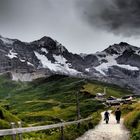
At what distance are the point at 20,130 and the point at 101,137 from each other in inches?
712

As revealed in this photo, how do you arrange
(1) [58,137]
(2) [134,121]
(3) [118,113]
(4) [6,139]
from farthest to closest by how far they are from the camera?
(3) [118,113]
(2) [134,121]
(1) [58,137]
(4) [6,139]

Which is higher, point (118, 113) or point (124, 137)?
point (118, 113)

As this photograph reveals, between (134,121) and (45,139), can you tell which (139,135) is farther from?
(134,121)

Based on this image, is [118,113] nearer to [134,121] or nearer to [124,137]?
[134,121]

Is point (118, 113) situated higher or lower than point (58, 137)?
higher

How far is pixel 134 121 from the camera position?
166 ft

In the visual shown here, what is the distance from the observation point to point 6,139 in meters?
30.4

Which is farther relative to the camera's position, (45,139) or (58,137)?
(58,137)

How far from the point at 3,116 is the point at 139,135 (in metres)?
17.3

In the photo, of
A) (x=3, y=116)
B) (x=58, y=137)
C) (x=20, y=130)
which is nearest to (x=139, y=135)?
(x=58, y=137)

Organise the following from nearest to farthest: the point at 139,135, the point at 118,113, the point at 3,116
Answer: the point at 139,135, the point at 3,116, the point at 118,113

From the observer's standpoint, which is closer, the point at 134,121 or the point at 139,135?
the point at 139,135

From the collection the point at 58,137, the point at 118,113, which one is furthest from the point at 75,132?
the point at 118,113

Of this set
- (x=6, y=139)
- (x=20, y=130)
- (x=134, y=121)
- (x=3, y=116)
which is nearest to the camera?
(x=20, y=130)
